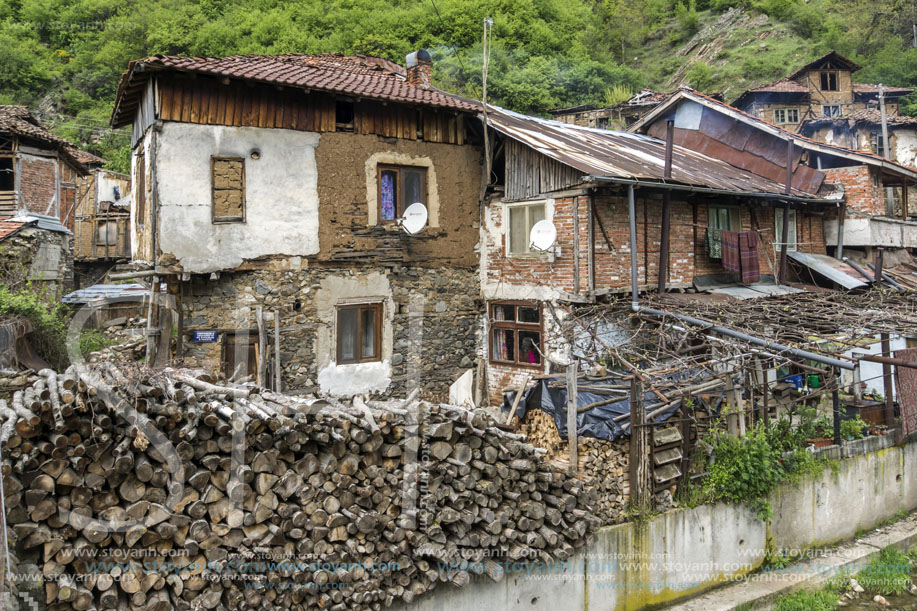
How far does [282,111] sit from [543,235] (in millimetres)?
5545

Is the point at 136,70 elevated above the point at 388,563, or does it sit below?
above

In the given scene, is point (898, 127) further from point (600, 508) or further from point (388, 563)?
point (388, 563)

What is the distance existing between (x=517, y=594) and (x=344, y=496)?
7.76 ft

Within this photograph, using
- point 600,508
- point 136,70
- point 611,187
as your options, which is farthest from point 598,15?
point 600,508

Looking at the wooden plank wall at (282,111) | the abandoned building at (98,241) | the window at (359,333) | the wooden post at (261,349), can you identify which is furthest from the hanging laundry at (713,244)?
the abandoned building at (98,241)

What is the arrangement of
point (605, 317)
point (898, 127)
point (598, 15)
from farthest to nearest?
point (598, 15) → point (898, 127) → point (605, 317)

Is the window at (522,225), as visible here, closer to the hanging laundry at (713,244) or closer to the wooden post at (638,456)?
the hanging laundry at (713,244)

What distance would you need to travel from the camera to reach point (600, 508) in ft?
24.3

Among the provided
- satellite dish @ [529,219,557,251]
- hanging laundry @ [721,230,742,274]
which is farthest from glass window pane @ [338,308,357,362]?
hanging laundry @ [721,230,742,274]

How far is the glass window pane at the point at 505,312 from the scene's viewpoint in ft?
44.8

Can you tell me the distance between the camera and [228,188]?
11539 millimetres

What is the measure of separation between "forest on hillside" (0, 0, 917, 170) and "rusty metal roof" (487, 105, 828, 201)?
17.5 meters

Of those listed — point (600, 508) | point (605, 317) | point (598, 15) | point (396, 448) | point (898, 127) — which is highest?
point (598, 15)

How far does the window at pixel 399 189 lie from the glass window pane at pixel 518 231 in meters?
1.95
